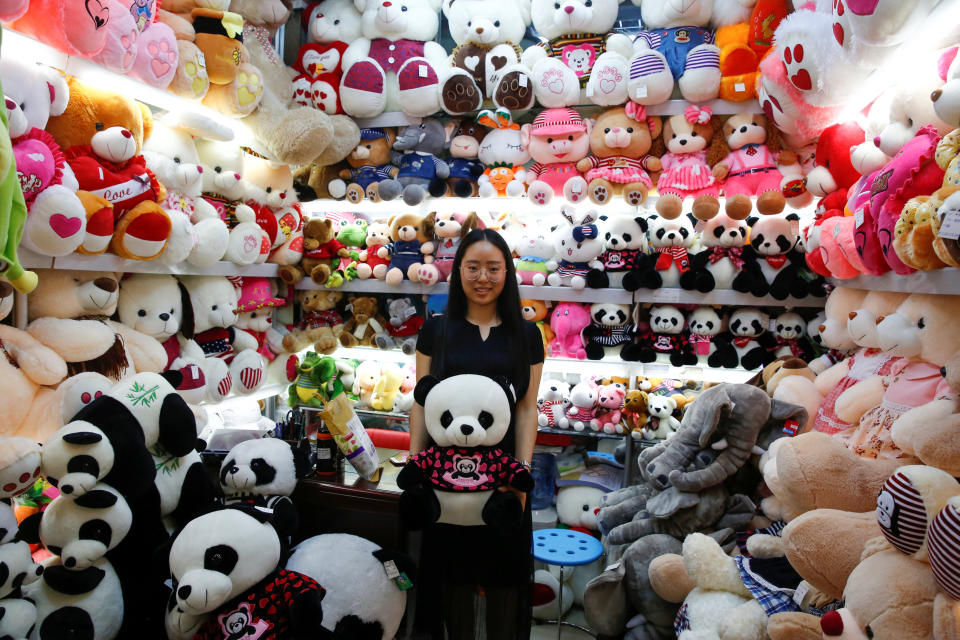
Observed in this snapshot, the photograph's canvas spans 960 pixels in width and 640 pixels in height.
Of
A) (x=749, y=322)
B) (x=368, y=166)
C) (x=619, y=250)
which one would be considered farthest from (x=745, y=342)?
(x=368, y=166)

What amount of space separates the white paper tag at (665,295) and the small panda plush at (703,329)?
19 centimetres

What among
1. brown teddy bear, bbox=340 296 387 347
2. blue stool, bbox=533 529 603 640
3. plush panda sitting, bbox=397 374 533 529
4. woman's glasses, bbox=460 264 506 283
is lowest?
blue stool, bbox=533 529 603 640

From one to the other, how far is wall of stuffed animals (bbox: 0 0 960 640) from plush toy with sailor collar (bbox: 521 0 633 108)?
0.02 metres

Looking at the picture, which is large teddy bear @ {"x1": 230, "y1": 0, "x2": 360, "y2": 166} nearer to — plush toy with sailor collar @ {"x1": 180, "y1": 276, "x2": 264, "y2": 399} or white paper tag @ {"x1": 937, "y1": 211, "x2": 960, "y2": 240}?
plush toy with sailor collar @ {"x1": 180, "y1": 276, "x2": 264, "y2": 399}

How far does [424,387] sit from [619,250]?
1585 mm

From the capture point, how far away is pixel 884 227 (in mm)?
1677

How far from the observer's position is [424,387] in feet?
5.44

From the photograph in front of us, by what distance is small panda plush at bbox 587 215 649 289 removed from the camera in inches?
112

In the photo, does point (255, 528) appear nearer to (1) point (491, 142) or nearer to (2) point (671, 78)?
(1) point (491, 142)

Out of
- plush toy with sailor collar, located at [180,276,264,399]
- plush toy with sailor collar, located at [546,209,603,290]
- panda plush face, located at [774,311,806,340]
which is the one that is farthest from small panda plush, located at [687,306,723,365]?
plush toy with sailor collar, located at [180,276,264,399]

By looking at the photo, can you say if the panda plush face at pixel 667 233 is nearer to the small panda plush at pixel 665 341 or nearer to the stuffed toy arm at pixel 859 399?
the small panda plush at pixel 665 341

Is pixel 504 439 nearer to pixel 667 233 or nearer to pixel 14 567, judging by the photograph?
pixel 14 567

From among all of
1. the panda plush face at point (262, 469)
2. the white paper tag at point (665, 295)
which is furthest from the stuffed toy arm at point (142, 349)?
the white paper tag at point (665, 295)

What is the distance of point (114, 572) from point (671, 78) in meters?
2.94
